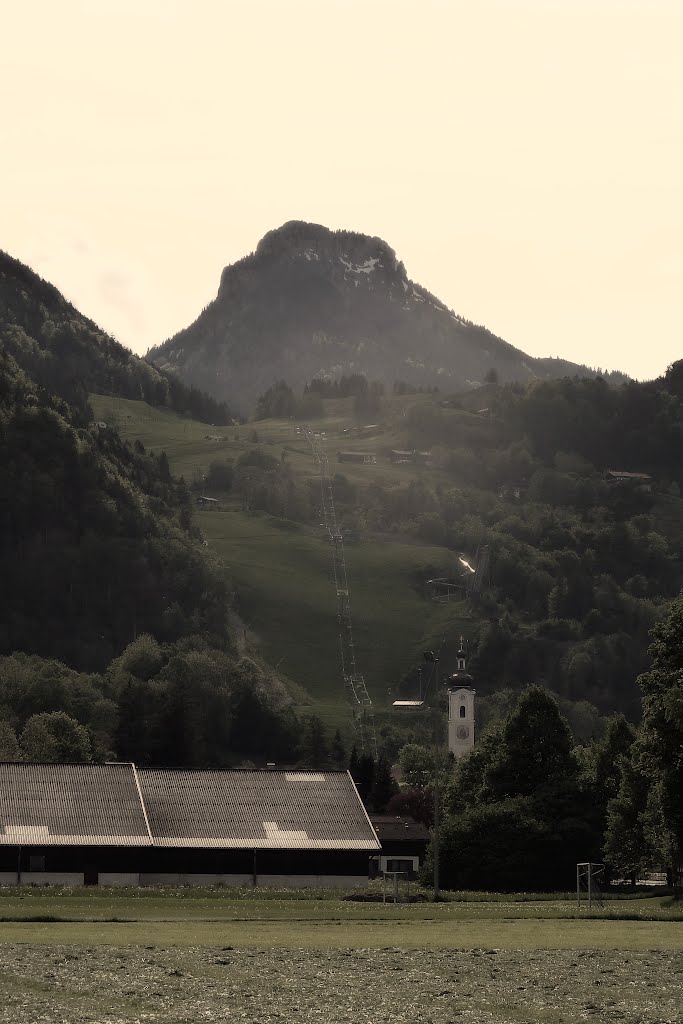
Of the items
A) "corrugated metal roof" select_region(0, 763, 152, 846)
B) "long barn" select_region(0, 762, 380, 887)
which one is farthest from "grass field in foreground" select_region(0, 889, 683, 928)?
"corrugated metal roof" select_region(0, 763, 152, 846)

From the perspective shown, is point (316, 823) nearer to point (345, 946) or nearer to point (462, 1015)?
point (345, 946)

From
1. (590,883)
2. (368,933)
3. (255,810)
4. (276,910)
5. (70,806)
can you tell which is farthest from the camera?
(255,810)

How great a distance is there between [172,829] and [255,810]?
5625 mm

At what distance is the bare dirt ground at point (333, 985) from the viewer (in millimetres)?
36406

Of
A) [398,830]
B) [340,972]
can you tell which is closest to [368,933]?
[340,972]

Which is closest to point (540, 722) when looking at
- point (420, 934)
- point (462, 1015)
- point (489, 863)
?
point (489, 863)

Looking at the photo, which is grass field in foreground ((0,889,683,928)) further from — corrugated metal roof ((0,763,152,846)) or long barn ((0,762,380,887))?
corrugated metal roof ((0,763,152,846))

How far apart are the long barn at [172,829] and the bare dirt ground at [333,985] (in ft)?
169

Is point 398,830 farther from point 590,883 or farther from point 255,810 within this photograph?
point 590,883

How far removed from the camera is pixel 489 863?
337ft

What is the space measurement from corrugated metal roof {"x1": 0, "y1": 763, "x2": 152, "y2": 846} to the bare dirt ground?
A: 171 feet

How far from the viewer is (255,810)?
10619cm

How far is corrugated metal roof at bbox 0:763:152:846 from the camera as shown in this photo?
97.9m

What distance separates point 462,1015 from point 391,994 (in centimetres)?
277
